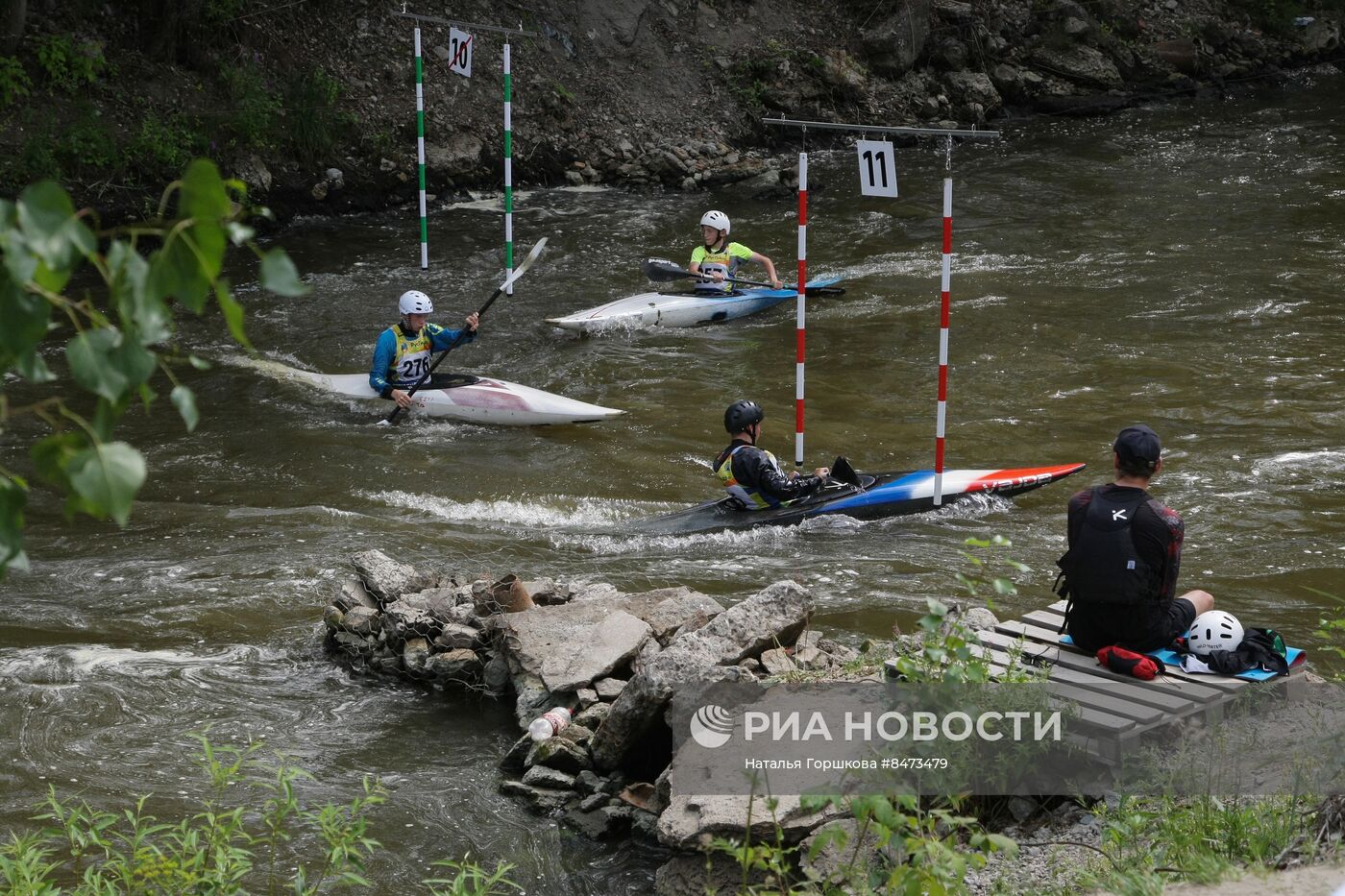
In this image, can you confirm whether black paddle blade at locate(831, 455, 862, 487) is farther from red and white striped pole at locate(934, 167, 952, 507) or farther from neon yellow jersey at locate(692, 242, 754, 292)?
neon yellow jersey at locate(692, 242, 754, 292)

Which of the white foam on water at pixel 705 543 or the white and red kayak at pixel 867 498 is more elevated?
the white and red kayak at pixel 867 498

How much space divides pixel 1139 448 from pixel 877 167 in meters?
2.92

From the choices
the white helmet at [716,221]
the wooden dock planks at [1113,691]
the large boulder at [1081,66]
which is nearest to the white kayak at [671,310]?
the white helmet at [716,221]

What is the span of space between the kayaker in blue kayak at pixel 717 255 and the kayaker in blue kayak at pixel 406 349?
2.82 metres

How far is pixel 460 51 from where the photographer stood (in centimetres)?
1209

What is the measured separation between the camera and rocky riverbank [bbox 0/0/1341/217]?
44.7ft

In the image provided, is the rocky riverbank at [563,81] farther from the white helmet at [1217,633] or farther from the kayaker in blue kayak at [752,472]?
the white helmet at [1217,633]

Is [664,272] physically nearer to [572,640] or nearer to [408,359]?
[408,359]

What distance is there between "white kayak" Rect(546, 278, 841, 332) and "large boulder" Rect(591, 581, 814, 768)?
6.67 metres

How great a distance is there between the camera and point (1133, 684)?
3.88 m

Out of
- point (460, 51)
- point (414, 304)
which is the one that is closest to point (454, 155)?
point (460, 51)

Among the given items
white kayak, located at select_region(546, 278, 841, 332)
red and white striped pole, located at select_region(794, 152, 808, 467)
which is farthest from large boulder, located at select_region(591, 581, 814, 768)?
white kayak, located at select_region(546, 278, 841, 332)

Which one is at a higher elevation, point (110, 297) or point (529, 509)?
point (110, 297)

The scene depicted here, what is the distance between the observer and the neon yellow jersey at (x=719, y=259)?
450 inches
